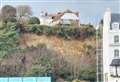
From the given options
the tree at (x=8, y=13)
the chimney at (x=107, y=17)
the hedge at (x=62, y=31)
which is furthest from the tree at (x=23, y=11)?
the chimney at (x=107, y=17)

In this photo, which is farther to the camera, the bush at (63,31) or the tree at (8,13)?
the bush at (63,31)

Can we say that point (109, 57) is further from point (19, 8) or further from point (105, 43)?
point (19, 8)

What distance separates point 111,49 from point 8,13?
4.48 ft

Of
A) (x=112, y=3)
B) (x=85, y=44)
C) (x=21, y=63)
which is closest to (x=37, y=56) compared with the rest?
(x=21, y=63)

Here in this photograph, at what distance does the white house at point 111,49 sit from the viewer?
5711 mm

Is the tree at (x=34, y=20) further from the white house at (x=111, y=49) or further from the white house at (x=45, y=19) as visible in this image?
the white house at (x=111, y=49)

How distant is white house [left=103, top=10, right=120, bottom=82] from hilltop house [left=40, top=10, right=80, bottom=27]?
0.37 metres

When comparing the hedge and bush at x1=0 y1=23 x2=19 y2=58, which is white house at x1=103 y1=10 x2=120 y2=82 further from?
bush at x1=0 y1=23 x2=19 y2=58

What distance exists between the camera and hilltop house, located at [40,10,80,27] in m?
5.80

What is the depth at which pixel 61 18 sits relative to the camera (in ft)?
19.2

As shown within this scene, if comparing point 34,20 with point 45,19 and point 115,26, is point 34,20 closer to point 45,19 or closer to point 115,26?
point 45,19

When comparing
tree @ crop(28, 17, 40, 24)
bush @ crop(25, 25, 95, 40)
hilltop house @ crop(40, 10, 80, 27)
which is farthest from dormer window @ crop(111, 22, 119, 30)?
tree @ crop(28, 17, 40, 24)

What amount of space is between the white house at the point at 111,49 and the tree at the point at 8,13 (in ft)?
3.78

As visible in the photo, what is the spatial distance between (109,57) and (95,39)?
0.31 m
